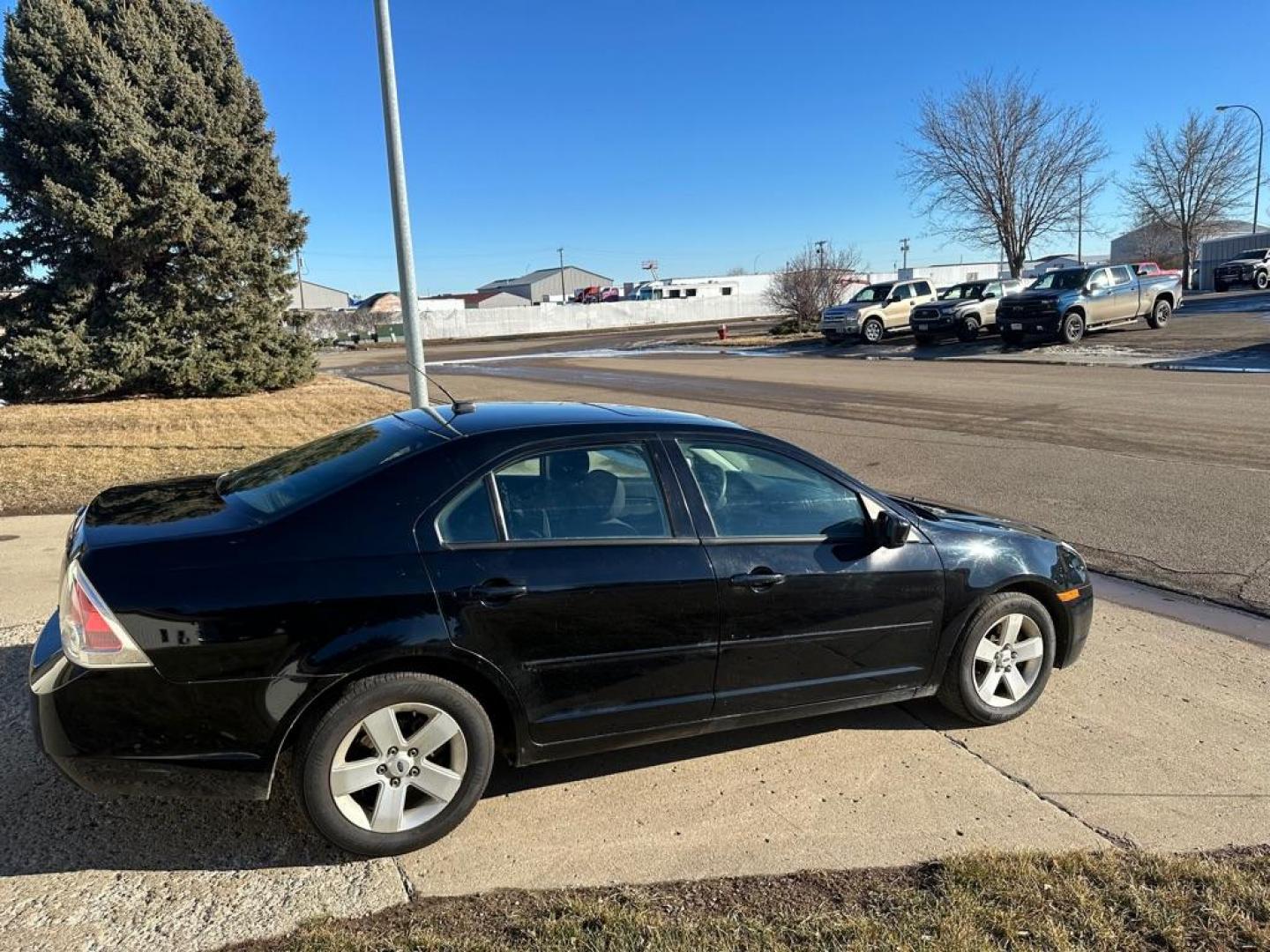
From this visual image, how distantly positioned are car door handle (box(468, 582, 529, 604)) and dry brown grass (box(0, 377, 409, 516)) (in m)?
6.87

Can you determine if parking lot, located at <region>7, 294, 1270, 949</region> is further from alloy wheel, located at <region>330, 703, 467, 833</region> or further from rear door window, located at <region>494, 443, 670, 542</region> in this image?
rear door window, located at <region>494, 443, 670, 542</region>

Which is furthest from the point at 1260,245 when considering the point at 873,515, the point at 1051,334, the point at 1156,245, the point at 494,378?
the point at 873,515

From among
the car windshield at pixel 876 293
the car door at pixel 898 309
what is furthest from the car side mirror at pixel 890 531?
the car windshield at pixel 876 293

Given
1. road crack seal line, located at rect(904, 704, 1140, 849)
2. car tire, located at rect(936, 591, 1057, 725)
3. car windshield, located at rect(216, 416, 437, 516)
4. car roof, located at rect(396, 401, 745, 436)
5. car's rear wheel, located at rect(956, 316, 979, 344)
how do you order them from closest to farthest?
road crack seal line, located at rect(904, 704, 1140, 849)
car windshield, located at rect(216, 416, 437, 516)
car roof, located at rect(396, 401, 745, 436)
car tire, located at rect(936, 591, 1057, 725)
car's rear wheel, located at rect(956, 316, 979, 344)

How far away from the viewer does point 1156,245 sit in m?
68.1

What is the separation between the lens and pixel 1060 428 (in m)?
12.1

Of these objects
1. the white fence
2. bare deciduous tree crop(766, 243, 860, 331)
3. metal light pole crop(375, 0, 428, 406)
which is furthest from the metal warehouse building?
metal light pole crop(375, 0, 428, 406)

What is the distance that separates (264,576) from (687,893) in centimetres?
169

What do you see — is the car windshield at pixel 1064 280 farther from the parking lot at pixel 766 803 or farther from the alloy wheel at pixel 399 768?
the alloy wheel at pixel 399 768

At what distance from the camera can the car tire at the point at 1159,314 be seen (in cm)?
2709

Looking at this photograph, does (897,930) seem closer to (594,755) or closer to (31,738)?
(594,755)

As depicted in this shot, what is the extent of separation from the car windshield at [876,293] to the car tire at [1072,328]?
326 inches

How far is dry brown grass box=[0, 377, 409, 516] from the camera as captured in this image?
8875 mm

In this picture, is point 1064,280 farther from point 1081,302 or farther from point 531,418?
point 531,418
